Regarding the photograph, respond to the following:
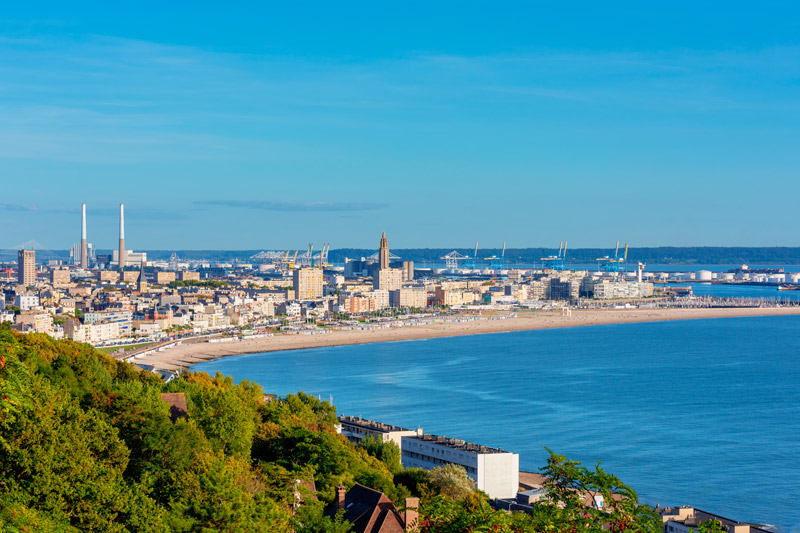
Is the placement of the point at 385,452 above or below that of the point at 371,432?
above

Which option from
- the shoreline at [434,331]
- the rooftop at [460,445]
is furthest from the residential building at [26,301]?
the rooftop at [460,445]

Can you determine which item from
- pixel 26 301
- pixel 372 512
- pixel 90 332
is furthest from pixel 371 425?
pixel 26 301

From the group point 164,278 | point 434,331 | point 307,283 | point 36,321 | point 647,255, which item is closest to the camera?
point 36,321

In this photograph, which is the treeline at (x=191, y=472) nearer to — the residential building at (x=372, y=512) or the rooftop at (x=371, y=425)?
the residential building at (x=372, y=512)

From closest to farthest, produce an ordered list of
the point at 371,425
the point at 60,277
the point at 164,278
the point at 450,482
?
the point at 450,482 → the point at 371,425 → the point at 60,277 → the point at 164,278

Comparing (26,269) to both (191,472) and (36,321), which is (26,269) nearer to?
(36,321)

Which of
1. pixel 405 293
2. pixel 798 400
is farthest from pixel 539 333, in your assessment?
pixel 798 400

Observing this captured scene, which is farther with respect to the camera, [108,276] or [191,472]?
[108,276]
